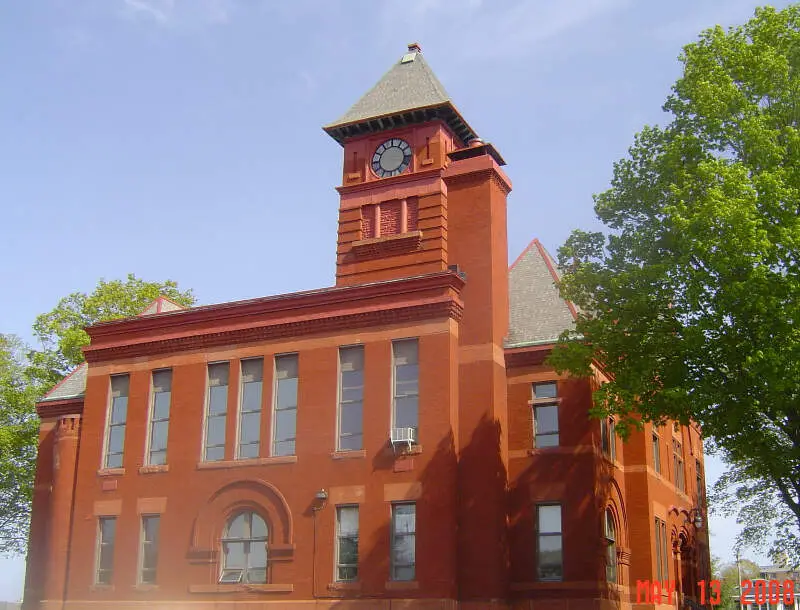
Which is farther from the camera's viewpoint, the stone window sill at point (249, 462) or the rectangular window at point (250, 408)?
the rectangular window at point (250, 408)

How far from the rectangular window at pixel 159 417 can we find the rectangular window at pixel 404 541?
9286 millimetres

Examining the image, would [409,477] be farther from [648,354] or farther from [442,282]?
[648,354]

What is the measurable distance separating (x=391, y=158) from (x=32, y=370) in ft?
85.2

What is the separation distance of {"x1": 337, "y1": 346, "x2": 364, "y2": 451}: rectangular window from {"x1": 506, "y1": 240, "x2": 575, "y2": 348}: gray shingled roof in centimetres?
518

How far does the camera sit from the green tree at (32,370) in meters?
51.0

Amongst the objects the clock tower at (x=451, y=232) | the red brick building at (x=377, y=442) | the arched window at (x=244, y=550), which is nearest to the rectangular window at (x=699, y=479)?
the red brick building at (x=377, y=442)

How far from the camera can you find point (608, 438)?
3362 centimetres

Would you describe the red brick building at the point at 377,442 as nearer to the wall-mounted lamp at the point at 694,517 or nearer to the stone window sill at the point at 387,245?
the stone window sill at the point at 387,245

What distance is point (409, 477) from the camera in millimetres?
30203

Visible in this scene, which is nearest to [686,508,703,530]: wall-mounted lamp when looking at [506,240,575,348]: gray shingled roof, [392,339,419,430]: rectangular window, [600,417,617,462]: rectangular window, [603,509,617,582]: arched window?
[600,417,617,462]: rectangular window

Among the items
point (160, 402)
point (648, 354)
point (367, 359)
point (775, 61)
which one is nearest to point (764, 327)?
point (648, 354)

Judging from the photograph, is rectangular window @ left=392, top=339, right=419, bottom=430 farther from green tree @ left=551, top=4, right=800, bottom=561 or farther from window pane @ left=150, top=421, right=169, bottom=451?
window pane @ left=150, top=421, right=169, bottom=451

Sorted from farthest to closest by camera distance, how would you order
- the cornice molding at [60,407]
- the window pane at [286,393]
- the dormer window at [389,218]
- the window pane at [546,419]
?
the cornice molding at [60,407]
the dormer window at [389,218]
the window pane at [286,393]
the window pane at [546,419]

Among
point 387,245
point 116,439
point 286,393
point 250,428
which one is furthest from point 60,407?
point 387,245
